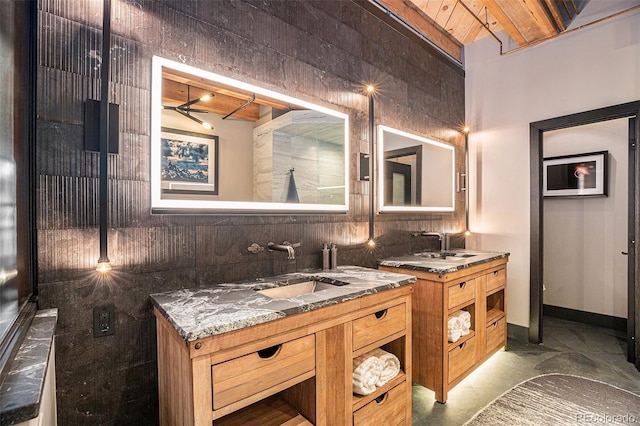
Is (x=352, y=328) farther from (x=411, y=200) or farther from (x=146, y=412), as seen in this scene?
(x=411, y=200)

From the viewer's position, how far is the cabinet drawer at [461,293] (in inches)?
87.9

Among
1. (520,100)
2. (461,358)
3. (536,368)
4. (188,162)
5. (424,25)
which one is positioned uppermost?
(424,25)

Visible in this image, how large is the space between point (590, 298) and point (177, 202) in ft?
14.3

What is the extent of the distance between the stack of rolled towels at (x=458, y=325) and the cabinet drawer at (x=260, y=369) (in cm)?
134

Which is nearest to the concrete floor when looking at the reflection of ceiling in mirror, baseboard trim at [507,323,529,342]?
baseboard trim at [507,323,529,342]

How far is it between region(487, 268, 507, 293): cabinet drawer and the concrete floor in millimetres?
645

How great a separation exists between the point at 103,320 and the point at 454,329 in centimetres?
216

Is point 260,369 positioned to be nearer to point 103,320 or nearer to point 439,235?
point 103,320

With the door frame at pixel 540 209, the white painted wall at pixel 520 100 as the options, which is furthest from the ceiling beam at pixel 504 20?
the door frame at pixel 540 209

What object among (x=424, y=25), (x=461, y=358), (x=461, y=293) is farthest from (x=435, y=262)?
(x=424, y=25)

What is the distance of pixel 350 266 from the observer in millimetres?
2260

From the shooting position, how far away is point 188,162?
5.20 feet

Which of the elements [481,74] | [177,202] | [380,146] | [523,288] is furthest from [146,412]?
[481,74]

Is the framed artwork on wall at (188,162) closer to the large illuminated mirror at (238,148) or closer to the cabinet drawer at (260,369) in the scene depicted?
the large illuminated mirror at (238,148)
